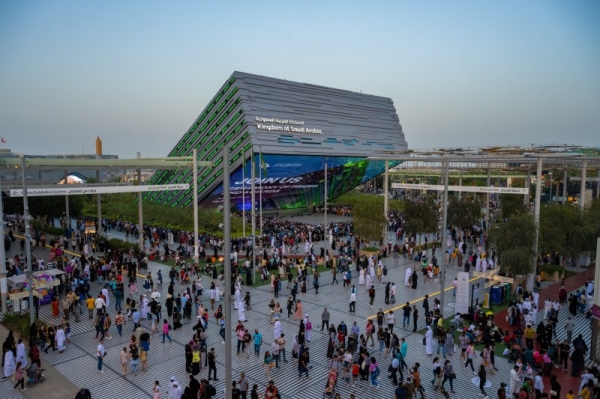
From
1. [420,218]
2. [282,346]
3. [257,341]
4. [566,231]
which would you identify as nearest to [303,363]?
[282,346]

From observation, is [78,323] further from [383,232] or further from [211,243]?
[383,232]

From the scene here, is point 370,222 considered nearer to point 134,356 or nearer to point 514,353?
point 514,353

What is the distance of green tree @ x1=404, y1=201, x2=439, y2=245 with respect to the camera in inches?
1378

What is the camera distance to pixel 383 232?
35.8m

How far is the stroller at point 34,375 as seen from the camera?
13547 mm

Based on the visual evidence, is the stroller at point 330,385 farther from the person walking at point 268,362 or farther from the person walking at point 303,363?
the person walking at point 268,362

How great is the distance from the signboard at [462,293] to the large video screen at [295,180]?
27.9 m

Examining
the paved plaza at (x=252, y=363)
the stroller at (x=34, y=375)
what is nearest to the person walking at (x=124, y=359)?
the paved plaza at (x=252, y=363)

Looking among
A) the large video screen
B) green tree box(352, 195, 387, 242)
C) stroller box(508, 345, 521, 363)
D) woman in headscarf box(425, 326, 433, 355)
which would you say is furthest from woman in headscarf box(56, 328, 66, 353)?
the large video screen

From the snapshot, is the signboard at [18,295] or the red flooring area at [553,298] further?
the signboard at [18,295]

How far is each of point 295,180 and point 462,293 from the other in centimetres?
3557

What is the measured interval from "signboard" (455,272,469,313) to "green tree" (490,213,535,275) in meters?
3.82

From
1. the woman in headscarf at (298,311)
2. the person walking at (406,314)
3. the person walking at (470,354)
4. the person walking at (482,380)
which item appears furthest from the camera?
the woman in headscarf at (298,311)

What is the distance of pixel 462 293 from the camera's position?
65.0 feet
